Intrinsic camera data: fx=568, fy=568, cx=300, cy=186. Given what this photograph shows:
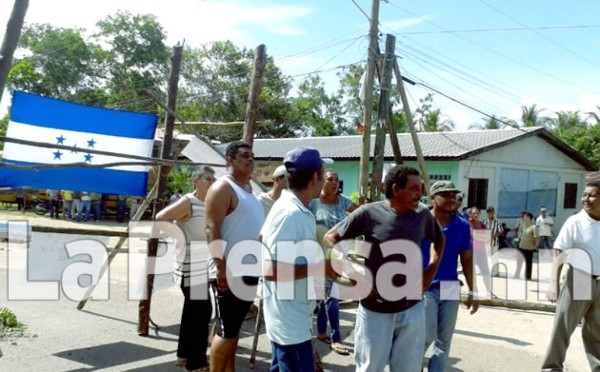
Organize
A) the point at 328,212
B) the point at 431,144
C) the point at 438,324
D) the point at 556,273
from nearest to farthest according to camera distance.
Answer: the point at 438,324, the point at 556,273, the point at 328,212, the point at 431,144

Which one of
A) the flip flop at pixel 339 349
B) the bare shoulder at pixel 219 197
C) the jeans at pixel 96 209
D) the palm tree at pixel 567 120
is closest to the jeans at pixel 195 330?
the bare shoulder at pixel 219 197

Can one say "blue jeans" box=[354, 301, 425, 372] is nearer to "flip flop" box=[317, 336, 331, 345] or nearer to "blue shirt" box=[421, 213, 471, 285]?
"blue shirt" box=[421, 213, 471, 285]

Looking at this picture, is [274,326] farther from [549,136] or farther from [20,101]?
[549,136]

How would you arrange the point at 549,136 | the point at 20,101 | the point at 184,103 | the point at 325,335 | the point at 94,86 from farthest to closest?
the point at 94,86, the point at 184,103, the point at 549,136, the point at 325,335, the point at 20,101

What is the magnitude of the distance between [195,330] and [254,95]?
243cm

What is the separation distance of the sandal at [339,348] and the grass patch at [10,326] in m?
3.00

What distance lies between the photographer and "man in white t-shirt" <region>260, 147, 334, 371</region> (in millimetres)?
2848

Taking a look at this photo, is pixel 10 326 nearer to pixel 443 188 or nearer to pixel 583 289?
pixel 443 188

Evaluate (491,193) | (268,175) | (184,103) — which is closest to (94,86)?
(184,103)

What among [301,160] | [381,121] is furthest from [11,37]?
[381,121]

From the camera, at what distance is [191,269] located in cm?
471

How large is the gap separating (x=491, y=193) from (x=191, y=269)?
16.1 m

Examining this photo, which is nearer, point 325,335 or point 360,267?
point 360,267

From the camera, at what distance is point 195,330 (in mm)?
4676
